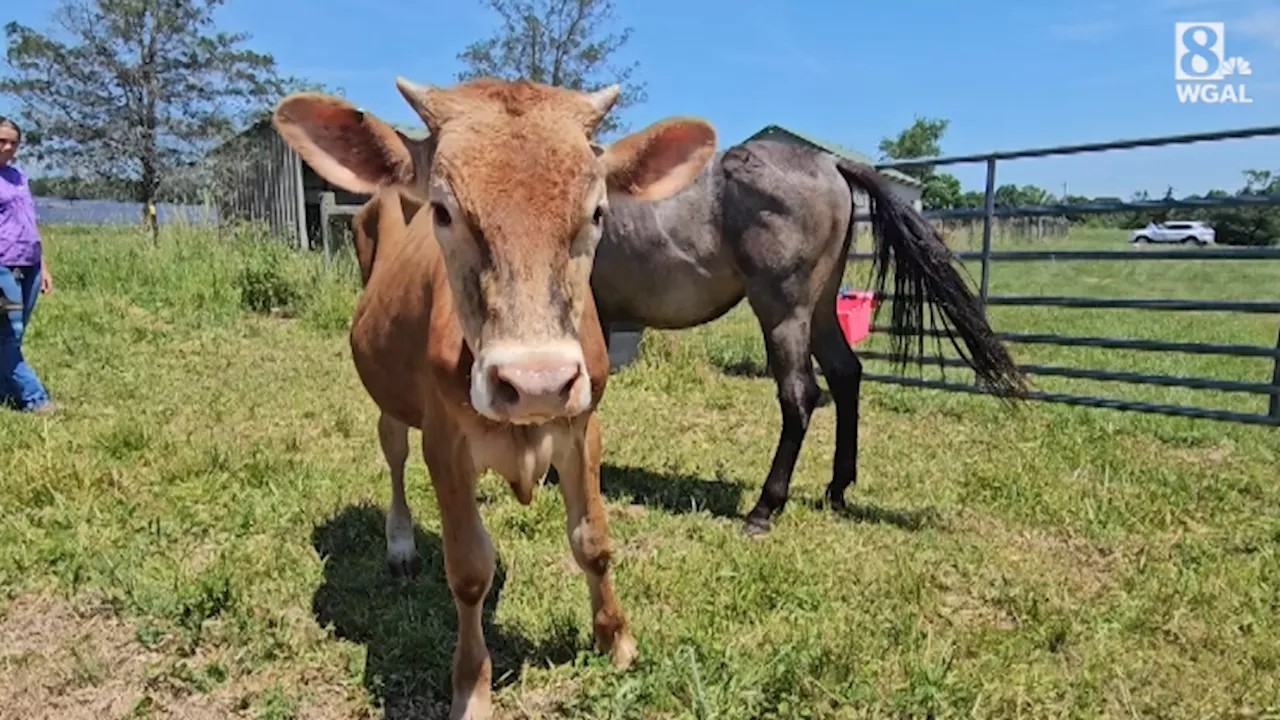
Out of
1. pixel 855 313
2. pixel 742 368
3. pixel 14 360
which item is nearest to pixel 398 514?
pixel 14 360

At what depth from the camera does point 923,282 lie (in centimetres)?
498

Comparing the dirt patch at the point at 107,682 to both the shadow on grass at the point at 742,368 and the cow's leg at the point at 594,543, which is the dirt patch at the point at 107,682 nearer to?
the cow's leg at the point at 594,543

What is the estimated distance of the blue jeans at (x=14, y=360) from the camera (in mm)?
5879

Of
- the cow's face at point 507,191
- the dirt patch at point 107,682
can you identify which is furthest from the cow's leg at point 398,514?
the cow's face at point 507,191

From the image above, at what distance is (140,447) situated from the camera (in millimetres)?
5102

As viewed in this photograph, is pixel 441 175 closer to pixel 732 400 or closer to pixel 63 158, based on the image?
pixel 732 400

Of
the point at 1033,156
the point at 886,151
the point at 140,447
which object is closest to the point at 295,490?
the point at 140,447

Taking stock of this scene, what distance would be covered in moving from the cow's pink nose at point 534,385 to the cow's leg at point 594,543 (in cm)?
100

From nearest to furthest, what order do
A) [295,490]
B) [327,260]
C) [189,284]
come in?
1. [295,490]
2. [189,284]
3. [327,260]

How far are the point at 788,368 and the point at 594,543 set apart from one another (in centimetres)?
204

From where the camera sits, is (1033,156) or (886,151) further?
(886,151)

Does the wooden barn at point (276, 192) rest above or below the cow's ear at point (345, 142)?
above

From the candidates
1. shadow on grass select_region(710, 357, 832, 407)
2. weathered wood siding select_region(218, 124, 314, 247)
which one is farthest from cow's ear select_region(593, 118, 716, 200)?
weathered wood siding select_region(218, 124, 314, 247)

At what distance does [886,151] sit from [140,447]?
261ft
